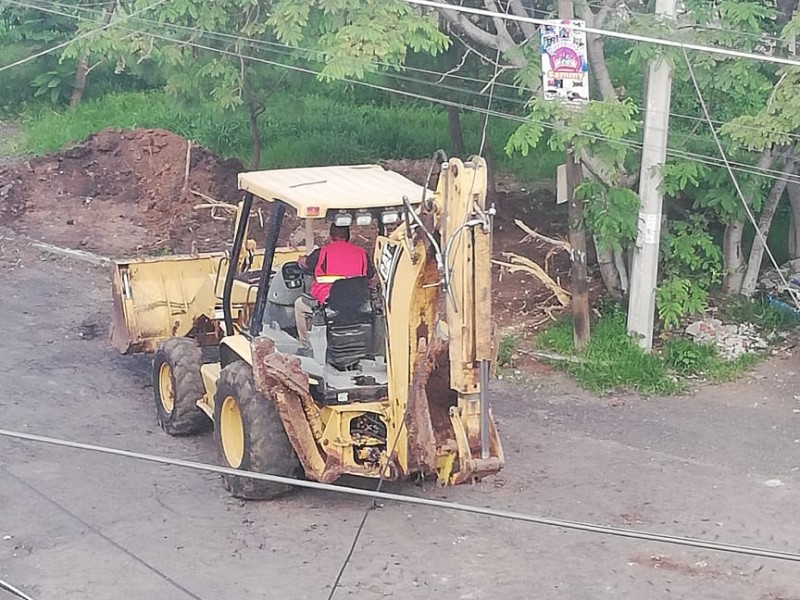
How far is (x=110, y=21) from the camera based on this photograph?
13383mm

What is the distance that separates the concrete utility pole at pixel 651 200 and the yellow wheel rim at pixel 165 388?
455 cm

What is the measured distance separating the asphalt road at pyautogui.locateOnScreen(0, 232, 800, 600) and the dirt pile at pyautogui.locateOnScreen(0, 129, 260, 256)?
5110 millimetres

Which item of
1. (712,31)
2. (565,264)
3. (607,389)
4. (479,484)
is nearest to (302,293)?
(479,484)

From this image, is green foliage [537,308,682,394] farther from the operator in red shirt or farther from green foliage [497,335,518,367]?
the operator in red shirt

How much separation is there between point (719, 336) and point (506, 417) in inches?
115

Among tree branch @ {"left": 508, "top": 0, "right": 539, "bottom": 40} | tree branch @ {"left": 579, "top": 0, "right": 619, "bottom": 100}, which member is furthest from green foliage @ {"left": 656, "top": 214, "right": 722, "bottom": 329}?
tree branch @ {"left": 508, "top": 0, "right": 539, "bottom": 40}

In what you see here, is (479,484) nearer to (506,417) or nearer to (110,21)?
(506,417)

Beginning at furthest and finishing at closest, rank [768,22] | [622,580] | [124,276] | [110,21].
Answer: [110,21]
[768,22]
[124,276]
[622,580]

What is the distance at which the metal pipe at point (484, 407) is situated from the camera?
6.94m

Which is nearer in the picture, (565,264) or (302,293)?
(302,293)

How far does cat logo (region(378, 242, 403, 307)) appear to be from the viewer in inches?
291

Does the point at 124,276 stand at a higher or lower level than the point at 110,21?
lower

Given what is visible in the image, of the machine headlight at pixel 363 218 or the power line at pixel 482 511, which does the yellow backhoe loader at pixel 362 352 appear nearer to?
the machine headlight at pixel 363 218

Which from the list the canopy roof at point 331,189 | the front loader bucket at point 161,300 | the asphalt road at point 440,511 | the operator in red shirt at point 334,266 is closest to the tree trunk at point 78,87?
the asphalt road at point 440,511
